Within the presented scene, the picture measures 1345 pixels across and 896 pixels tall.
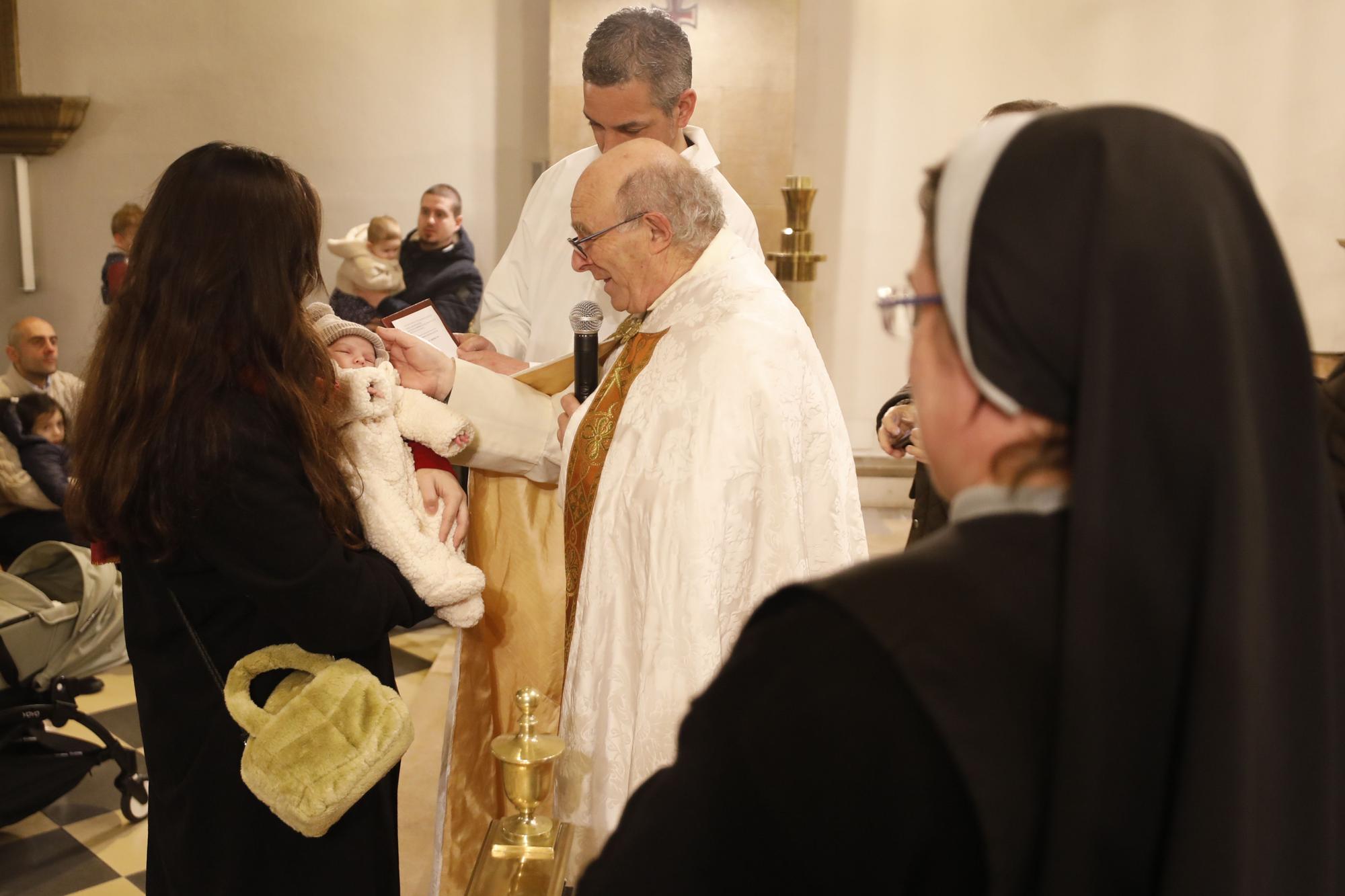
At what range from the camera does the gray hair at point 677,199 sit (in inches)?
91.0

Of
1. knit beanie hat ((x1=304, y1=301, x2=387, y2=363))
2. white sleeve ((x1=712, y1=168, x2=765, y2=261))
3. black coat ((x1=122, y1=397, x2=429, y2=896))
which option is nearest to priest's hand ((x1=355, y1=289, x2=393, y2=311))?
white sleeve ((x1=712, y1=168, x2=765, y2=261))

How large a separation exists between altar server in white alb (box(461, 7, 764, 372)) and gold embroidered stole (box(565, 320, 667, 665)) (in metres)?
0.46

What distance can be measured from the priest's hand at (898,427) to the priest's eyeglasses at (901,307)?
178cm

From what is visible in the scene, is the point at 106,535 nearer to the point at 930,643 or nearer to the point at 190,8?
the point at 930,643

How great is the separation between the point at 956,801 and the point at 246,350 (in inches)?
54.5

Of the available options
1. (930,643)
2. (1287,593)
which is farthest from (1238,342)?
(930,643)

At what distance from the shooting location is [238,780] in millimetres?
1938

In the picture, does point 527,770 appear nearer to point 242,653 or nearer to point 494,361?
point 242,653

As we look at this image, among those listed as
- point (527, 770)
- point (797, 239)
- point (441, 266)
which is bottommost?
point (527, 770)

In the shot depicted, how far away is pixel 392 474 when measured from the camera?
83.9 inches

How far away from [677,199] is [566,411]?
1.86ft

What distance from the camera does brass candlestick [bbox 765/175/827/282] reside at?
656 centimetres

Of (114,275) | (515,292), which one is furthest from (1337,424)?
(114,275)

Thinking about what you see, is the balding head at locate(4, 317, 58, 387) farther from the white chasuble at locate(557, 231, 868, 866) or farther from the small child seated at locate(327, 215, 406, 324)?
the white chasuble at locate(557, 231, 868, 866)
